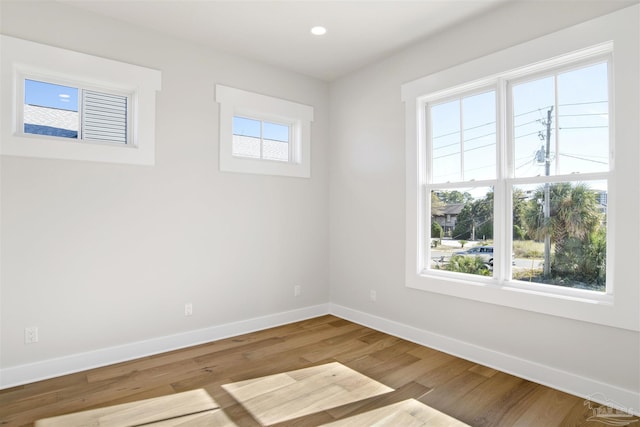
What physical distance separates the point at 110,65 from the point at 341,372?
3.20 metres

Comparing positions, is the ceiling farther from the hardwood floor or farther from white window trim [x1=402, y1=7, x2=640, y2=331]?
the hardwood floor

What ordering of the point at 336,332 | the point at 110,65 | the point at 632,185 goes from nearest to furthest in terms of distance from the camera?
the point at 632,185 < the point at 110,65 < the point at 336,332

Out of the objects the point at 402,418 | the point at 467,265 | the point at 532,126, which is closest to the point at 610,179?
the point at 532,126

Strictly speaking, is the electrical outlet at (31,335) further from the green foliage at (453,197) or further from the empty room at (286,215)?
the green foliage at (453,197)

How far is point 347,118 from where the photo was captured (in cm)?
431

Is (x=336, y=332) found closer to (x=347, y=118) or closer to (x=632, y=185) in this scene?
(x=347, y=118)

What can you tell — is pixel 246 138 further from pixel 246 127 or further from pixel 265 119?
pixel 265 119

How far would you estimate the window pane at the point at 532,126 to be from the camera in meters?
2.72

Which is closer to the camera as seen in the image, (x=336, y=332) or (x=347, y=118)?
(x=336, y=332)

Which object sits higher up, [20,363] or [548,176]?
[548,176]

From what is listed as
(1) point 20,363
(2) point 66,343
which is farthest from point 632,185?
(1) point 20,363

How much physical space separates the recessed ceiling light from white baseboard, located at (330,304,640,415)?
295 centimetres

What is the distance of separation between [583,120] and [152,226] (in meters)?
3.56

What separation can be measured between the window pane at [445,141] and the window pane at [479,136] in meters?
0.08
